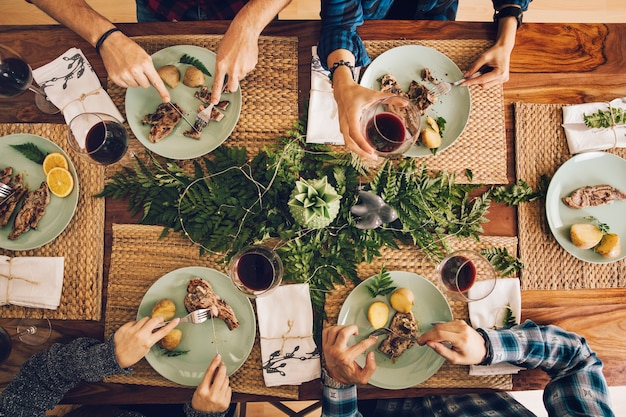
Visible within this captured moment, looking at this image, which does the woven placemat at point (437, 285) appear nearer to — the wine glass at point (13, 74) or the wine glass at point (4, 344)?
the wine glass at point (4, 344)

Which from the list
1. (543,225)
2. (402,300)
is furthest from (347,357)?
(543,225)

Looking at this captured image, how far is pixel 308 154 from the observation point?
1.33m

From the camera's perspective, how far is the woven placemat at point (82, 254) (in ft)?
4.27

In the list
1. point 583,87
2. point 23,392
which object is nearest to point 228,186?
point 23,392

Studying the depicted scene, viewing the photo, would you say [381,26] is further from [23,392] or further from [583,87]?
[23,392]

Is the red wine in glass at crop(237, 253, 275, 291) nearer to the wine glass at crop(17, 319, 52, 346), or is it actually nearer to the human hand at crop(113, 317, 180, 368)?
the human hand at crop(113, 317, 180, 368)

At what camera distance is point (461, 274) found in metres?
1.25

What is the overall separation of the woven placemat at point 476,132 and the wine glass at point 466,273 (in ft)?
0.86

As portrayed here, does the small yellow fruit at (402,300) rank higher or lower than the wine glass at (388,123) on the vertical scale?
lower

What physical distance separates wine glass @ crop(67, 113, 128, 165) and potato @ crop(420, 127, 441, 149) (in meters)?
0.93

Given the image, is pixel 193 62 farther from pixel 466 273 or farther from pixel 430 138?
pixel 466 273

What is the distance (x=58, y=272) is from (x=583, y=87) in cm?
184

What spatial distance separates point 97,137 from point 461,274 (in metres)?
1.16

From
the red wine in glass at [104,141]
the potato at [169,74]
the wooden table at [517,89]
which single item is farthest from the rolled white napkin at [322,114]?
the red wine in glass at [104,141]
